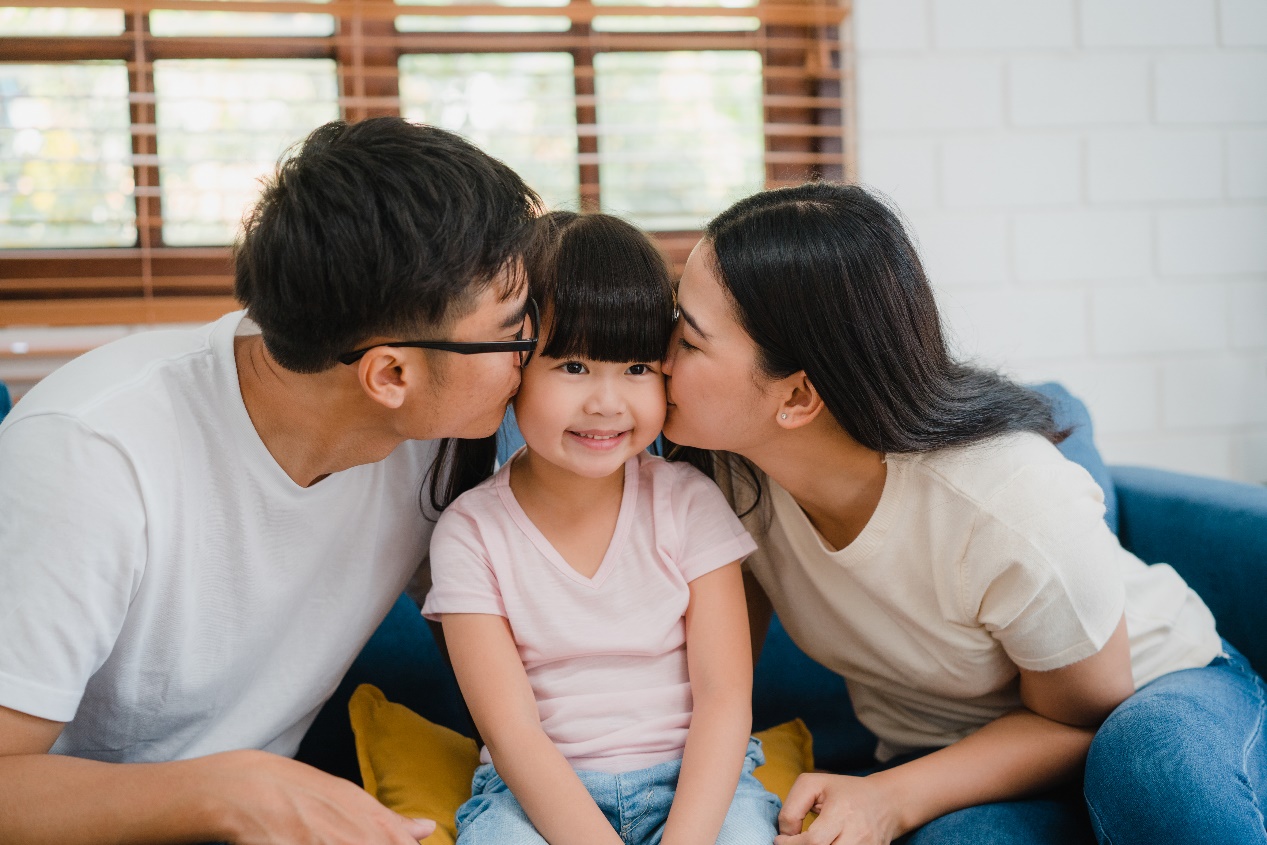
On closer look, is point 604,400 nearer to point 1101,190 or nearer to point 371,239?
point 371,239

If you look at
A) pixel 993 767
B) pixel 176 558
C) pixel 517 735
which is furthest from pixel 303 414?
pixel 993 767

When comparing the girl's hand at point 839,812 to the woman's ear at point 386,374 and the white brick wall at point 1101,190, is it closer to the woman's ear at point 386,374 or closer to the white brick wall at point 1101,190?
the woman's ear at point 386,374

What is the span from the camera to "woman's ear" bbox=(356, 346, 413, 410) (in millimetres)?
1094

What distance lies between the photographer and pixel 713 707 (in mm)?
1187

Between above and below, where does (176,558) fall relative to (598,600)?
above

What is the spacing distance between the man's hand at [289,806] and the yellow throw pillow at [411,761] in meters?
0.14

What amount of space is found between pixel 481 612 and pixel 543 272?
0.41m

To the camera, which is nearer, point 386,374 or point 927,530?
point 386,374

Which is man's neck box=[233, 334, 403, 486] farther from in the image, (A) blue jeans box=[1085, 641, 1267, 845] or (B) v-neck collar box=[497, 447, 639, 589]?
(A) blue jeans box=[1085, 641, 1267, 845]

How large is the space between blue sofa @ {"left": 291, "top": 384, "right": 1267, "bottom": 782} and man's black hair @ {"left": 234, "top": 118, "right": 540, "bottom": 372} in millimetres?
466

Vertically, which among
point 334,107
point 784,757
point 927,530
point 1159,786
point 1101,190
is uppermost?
point 334,107

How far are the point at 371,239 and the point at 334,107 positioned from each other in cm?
123

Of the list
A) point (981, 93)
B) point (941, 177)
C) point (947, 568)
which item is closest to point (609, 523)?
point (947, 568)

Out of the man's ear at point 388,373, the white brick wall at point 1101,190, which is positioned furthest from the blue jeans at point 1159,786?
the white brick wall at point 1101,190
